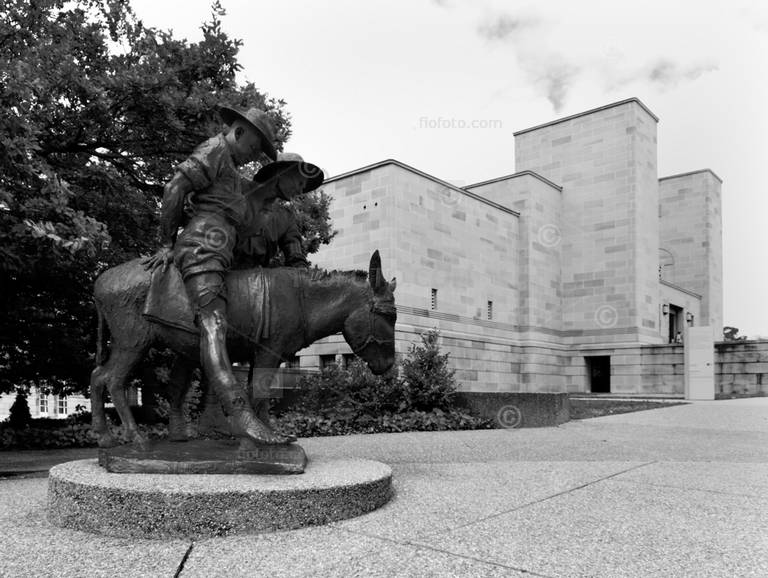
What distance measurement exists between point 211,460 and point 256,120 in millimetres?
3184

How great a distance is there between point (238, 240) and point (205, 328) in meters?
1.18

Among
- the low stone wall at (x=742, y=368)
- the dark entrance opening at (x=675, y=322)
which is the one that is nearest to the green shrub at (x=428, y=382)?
the low stone wall at (x=742, y=368)

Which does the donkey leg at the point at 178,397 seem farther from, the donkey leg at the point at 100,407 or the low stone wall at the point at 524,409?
the low stone wall at the point at 524,409

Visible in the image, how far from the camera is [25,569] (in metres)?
3.87

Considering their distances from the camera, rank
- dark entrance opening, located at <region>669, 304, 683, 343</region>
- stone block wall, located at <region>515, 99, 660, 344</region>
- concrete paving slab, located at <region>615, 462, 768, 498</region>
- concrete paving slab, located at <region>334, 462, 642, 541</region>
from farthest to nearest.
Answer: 1. dark entrance opening, located at <region>669, 304, 683, 343</region>
2. stone block wall, located at <region>515, 99, 660, 344</region>
3. concrete paving slab, located at <region>615, 462, 768, 498</region>
4. concrete paving slab, located at <region>334, 462, 642, 541</region>

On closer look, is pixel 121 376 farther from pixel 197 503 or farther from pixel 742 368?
pixel 742 368

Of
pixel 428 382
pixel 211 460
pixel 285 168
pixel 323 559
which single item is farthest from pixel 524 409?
pixel 323 559

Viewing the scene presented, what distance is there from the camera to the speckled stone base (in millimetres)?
4520

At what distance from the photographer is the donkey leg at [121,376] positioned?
19.2ft

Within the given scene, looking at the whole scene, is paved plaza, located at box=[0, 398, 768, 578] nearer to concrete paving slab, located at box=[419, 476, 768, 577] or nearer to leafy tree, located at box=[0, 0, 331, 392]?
concrete paving slab, located at box=[419, 476, 768, 577]

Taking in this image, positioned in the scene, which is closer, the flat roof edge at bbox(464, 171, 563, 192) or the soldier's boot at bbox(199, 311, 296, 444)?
the soldier's boot at bbox(199, 311, 296, 444)

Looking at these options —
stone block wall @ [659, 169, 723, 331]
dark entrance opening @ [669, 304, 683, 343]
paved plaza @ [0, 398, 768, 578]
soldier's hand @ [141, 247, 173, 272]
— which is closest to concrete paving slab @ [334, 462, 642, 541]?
paved plaza @ [0, 398, 768, 578]

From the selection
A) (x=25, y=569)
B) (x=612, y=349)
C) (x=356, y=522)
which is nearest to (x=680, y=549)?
(x=356, y=522)

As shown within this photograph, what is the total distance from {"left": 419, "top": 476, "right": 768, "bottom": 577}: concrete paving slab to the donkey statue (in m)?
2.05
